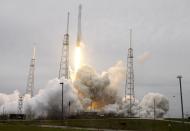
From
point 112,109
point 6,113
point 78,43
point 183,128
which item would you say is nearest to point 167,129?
point 183,128

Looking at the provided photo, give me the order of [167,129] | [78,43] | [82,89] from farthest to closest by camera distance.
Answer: [82,89]
[78,43]
[167,129]

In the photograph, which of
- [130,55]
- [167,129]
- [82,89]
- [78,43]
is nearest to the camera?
[167,129]

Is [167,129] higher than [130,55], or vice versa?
[130,55]

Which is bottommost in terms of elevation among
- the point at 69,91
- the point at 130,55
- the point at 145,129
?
the point at 145,129

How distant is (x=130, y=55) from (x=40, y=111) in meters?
52.7

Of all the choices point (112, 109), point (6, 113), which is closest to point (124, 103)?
point (112, 109)

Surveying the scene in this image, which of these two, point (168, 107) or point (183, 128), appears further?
point (168, 107)

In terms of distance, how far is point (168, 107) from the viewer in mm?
177000

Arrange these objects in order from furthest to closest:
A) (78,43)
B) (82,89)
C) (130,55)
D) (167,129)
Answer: (82,89) < (130,55) < (78,43) < (167,129)

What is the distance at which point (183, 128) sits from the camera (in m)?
78.8

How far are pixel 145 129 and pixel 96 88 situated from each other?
92871mm

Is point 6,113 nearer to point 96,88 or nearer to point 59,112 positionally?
point 59,112

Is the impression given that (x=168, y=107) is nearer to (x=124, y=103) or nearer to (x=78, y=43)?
(x=124, y=103)

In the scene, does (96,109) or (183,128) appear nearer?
(183,128)
